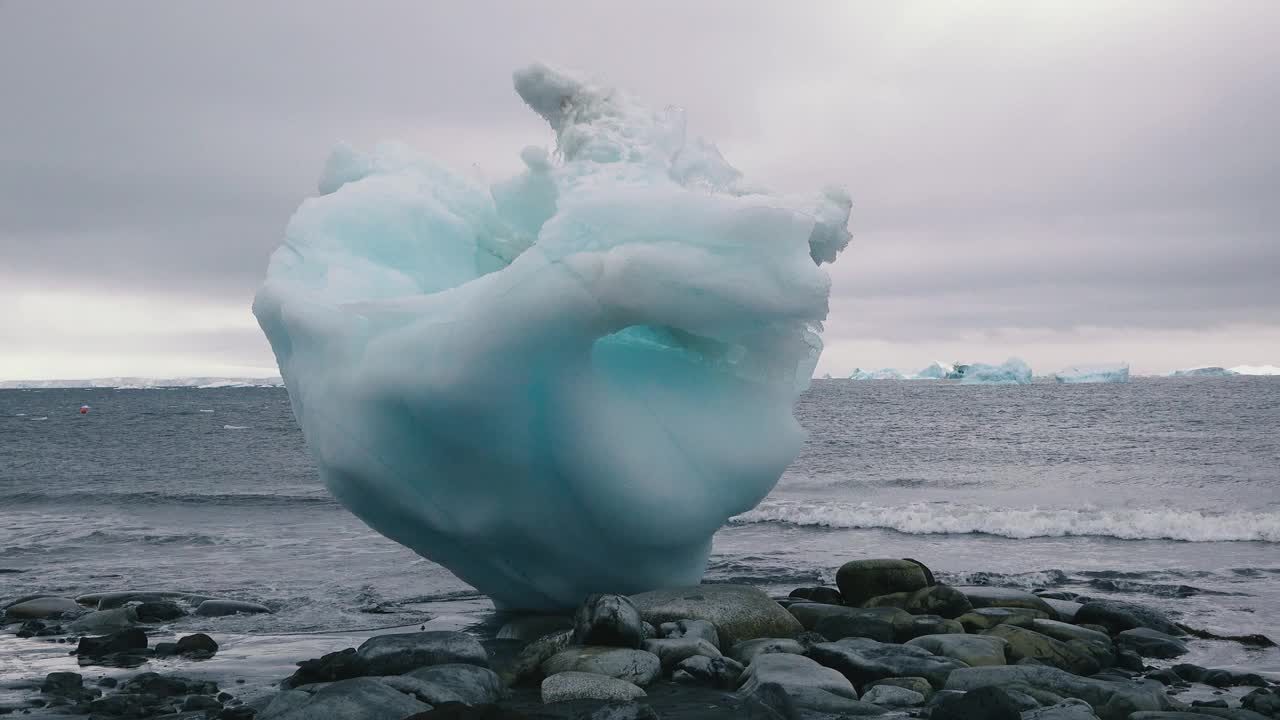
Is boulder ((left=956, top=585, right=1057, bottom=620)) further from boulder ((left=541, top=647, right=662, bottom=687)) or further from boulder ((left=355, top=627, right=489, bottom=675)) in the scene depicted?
boulder ((left=355, top=627, right=489, bottom=675))

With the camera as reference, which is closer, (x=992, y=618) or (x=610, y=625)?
(x=610, y=625)

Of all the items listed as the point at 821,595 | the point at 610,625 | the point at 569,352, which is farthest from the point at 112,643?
the point at 821,595

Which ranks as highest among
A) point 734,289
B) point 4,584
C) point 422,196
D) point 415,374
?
point 422,196

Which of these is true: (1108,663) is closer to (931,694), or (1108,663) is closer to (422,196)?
(931,694)

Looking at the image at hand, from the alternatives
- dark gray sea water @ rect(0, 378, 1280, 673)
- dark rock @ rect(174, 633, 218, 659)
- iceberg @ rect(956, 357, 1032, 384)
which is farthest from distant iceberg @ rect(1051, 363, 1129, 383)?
dark rock @ rect(174, 633, 218, 659)

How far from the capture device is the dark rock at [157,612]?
10.5 metres

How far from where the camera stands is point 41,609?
1059 centimetres

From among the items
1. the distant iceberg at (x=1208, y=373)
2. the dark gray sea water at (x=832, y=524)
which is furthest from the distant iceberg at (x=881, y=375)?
the dark gray sea water at (x=832, y=524)

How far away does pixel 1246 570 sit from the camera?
48.1 ft

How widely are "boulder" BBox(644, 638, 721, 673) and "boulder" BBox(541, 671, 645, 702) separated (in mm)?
644

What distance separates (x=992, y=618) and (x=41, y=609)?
8.44 metres

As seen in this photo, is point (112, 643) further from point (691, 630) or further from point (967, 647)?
point (967, 647)

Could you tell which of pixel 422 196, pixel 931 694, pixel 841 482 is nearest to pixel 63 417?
pixel 841 482

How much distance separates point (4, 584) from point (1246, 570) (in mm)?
14990
